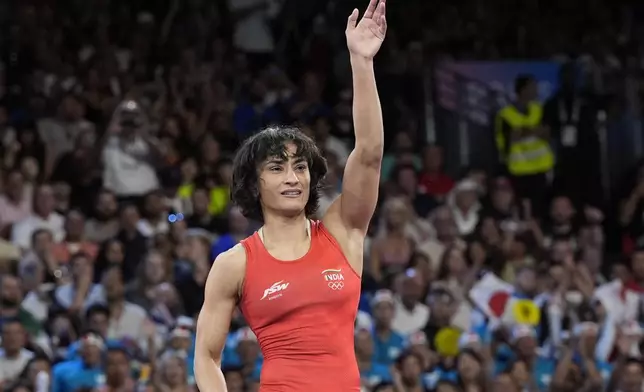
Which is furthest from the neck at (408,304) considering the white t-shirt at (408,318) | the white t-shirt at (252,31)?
the white t-shirt at (252,31)

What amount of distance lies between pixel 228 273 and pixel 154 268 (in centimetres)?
488

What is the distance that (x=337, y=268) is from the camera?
4004 millimetres

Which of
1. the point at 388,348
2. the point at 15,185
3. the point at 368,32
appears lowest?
the point at 388,348

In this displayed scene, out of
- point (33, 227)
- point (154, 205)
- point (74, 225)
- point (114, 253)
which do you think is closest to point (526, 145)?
point (154, 205)

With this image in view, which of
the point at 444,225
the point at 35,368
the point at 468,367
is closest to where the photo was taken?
the point at 35,368

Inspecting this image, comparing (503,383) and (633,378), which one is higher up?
(503,383)

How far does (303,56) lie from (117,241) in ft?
11.3

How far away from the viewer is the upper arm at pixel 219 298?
402cm

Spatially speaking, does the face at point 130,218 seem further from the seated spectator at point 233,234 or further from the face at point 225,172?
the face at point 225,172

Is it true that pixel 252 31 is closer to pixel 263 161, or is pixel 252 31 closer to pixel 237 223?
pixel 237 223

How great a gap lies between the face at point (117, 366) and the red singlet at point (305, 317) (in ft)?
13.8

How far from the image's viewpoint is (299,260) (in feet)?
13.2

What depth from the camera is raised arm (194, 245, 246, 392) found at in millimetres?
4020

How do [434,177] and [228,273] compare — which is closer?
[228,273]
